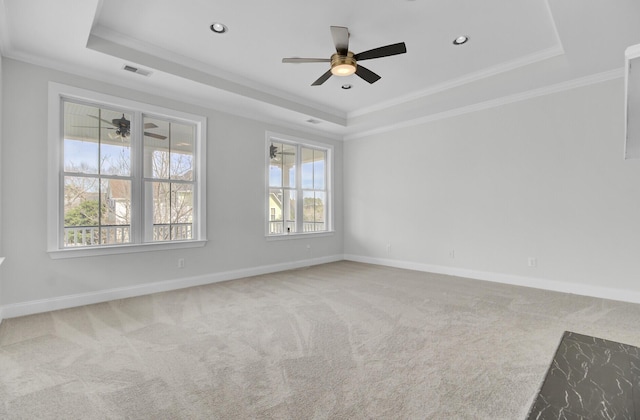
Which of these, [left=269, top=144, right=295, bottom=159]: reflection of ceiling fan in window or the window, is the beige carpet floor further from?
[left=269, top=144, right=295, bottom=159]: reflection of ceiling fan in window

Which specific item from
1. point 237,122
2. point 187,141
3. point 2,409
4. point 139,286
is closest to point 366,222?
point 237,122

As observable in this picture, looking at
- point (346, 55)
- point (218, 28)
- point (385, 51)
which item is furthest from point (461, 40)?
point (218, 28)

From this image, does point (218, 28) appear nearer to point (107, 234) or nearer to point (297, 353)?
point (107, 234)

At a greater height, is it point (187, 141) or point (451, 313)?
point (187, 141)

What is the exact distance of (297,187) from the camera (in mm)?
6207

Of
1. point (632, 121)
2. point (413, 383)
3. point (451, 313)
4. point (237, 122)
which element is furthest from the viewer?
point (237, 122)

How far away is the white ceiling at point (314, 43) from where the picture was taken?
292cm

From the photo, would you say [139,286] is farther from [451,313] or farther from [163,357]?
[451,313]

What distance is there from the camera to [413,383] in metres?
2.05

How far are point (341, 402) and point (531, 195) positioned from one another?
4061 millimetres

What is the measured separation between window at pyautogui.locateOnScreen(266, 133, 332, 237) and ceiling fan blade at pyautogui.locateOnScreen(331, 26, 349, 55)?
8.65 ft

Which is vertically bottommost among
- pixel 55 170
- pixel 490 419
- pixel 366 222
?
pixel 490 419

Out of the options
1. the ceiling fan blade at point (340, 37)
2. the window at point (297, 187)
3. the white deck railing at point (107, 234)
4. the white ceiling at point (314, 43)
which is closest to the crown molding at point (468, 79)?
the white ceiling at point (314, 43)

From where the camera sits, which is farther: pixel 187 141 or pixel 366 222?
pixel 366 222
